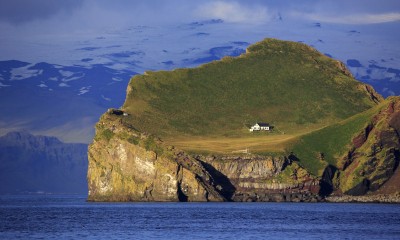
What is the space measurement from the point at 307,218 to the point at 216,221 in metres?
17.2

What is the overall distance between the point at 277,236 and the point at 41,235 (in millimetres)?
30263

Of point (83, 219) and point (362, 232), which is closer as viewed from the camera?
point (362, 232)

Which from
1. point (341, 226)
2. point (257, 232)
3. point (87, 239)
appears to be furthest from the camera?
point (341, 226)

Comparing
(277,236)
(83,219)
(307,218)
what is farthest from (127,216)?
(277,236)

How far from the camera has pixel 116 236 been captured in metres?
151

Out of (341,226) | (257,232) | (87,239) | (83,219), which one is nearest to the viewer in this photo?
(87,239)

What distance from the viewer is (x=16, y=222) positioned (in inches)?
7101

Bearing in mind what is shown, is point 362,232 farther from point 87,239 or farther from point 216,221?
point 87,239

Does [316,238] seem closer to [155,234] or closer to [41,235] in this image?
[155,234]

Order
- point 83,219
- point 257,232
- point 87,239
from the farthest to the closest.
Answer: point 83,219
point 257,232
point 87,239

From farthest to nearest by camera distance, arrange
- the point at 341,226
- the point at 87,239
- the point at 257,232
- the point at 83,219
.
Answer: the point at 83,219, the point at 341,226, the point at 257,232, the point at 87,239

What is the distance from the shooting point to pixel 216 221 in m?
178

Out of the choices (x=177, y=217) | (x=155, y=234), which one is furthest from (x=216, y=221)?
(x=155, y=234)

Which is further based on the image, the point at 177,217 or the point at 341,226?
the point at 177,217
